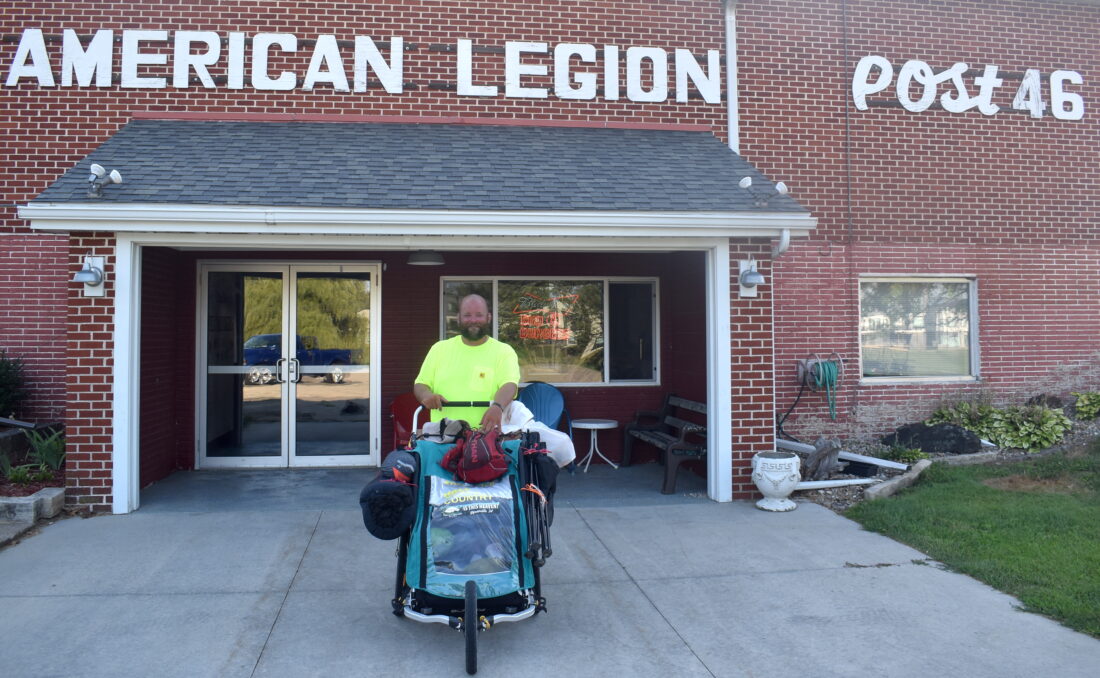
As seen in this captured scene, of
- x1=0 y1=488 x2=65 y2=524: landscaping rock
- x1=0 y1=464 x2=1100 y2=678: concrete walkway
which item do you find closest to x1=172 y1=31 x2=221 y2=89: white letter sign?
x1=0 y1=488 x2=65 y2=524: landscaping rock

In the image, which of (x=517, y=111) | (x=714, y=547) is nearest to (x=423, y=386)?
(x=714, y=547)

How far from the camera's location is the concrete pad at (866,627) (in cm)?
375

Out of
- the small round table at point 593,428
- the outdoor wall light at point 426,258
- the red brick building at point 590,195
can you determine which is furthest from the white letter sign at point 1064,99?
the outdoor wall light at point 426,258

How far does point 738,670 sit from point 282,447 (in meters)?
6.33

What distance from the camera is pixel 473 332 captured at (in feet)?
14.3

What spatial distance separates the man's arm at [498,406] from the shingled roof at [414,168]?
2.56m

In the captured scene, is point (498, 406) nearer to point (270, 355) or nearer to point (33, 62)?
point (270, 355)

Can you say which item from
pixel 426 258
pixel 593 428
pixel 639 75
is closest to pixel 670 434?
pixel 593 428

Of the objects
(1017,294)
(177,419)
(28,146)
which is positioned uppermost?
(28,146)

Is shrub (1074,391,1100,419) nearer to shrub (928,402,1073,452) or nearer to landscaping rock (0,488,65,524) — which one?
shrub (928,402,1073,452)

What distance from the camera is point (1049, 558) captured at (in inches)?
206

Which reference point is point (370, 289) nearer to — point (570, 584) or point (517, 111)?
point (517, 111)

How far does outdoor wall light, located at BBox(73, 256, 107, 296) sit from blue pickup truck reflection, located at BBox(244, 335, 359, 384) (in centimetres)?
226

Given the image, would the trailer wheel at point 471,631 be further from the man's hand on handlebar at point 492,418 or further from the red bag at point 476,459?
the man's hand on handlebar at point 492,418
